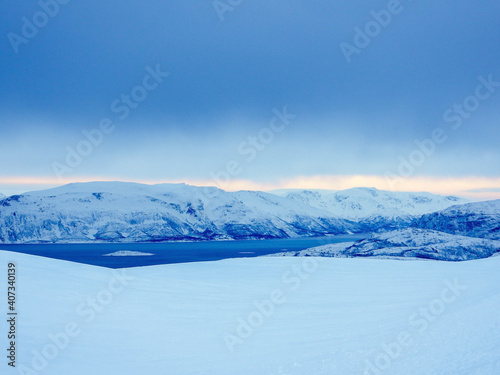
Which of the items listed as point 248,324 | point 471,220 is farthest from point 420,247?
point 248,324

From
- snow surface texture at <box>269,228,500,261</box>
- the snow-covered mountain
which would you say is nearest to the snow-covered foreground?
Result: snow surface texture at <box>269,228,500,261</box>

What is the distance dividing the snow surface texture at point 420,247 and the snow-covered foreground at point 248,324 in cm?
8902

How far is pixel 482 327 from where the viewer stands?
11.0 m

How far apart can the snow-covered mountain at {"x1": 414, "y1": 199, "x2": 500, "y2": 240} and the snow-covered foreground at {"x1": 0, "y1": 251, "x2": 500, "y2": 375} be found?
514 feet

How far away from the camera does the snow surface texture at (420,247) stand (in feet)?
350

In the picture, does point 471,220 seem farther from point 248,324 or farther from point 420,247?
point 248,324

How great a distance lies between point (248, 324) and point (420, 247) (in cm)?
10428

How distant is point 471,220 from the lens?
6737 inches

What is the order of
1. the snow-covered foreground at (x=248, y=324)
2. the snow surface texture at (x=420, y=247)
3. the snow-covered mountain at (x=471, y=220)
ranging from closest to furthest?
1. the snow-covered foreground at (x=248, y=324)
2. the snow surface texture at (x=420, y=247)
3. the snow-covered mountain at (x=471, y=220)

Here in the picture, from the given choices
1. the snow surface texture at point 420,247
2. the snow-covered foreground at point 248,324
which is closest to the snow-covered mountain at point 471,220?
the snow surface texture at point 420,247

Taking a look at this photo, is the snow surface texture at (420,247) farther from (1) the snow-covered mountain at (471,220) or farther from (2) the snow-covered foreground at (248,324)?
(2) the snow-covered foreground at (248,324)

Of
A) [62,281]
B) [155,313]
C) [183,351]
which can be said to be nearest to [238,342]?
[183,351]

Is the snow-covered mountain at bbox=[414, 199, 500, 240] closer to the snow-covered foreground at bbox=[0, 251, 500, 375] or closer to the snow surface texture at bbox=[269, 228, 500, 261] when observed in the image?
the snow surface texture at bbox=[269, 228, 500, 261]

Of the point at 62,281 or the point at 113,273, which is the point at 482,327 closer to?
the point at 62,281
